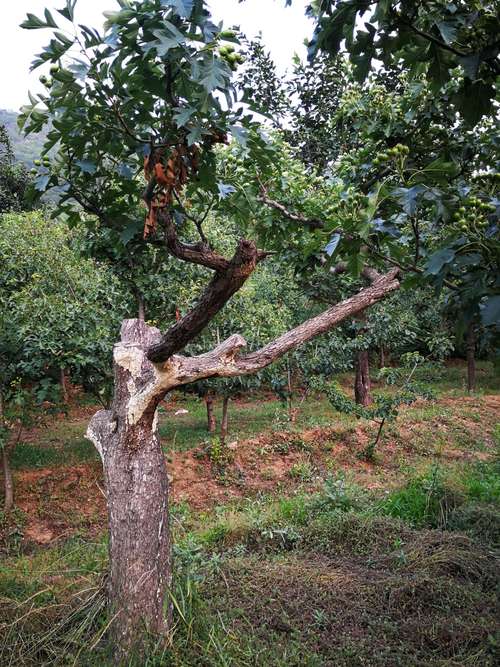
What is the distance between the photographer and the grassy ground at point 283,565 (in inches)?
118

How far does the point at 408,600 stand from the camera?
352cm

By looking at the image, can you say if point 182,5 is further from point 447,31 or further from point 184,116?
point 447,31

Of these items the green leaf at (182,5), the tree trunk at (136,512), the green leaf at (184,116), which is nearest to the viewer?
the green leaf at (182,5)

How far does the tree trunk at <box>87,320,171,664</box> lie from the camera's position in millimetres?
2918

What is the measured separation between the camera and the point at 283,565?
13.1ft

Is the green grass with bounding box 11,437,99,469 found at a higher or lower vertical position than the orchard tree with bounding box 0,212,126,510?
lower

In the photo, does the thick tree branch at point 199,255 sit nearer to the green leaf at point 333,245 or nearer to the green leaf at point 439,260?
the green leaf at point 333,245

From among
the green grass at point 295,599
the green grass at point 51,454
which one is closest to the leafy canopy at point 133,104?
the green grass at point 295,599

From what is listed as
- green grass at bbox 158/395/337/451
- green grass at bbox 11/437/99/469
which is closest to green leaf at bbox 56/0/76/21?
green grass at bbox 158/395/337/451

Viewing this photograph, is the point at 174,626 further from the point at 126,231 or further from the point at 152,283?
the point at 152,283

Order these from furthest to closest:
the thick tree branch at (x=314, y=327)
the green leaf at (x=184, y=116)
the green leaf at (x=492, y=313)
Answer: the thick tree branch at (x=314, y=327), the green leaf at (x=184, y=116), the green leaf at (x=492, y=313)

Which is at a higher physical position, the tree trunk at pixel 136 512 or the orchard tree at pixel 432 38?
the orchard tree at pixel 432 38

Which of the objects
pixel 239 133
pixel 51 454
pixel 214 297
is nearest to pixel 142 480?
pixel 214 297

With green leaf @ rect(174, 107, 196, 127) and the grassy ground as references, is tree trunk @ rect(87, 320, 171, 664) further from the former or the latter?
green leaf @ rect(174, 107, 196, 127)
